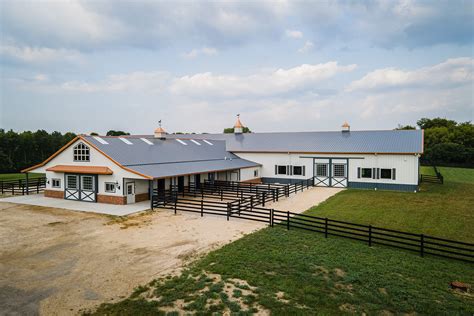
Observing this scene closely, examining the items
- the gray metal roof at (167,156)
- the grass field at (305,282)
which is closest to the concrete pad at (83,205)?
the gray metal roof at (167,156)

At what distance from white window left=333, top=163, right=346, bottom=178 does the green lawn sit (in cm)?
323

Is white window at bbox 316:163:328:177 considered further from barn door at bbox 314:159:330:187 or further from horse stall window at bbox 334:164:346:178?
horse stall window at bbox 334:164:346:178

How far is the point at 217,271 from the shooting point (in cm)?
1016

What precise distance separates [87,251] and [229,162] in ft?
69.6

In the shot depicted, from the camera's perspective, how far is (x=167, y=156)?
2741cm

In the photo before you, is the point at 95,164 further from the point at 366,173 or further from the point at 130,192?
the point at 366,173

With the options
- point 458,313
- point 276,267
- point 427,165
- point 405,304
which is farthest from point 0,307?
point 427,165

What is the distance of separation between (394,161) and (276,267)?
891 inches

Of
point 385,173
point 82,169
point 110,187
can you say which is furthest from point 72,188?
point 385,173

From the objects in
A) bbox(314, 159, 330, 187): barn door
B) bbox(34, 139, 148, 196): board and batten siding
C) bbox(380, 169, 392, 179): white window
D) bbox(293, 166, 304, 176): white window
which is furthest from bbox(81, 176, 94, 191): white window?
bbox(380, 169, 392, 179): white window

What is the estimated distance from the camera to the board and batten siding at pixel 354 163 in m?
28.4

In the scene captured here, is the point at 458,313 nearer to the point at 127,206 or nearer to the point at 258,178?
the point at 127,206

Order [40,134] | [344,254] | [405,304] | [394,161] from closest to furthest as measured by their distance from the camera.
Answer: [405,304], [344,254], [394,161], [40,134]

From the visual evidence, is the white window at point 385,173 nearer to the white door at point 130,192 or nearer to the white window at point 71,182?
the white door at point 130,192
